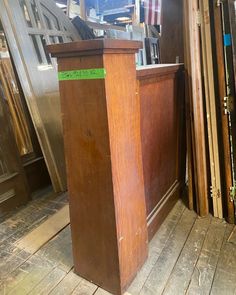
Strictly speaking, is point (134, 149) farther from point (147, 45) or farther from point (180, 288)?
point (147, 45)

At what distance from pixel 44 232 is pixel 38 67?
1366 millimetres

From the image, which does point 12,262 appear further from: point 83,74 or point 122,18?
point 122,18

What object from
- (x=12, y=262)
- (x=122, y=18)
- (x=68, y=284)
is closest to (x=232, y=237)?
(x=68, y=284)

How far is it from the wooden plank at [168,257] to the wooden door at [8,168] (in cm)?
123

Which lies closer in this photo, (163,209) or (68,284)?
(68,284)

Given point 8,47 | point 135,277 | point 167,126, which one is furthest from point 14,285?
point 8,47

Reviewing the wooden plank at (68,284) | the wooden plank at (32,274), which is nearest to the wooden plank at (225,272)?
the wooden plank at (68,284)

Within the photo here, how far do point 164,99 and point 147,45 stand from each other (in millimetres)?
3758

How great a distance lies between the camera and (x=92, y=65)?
99 cm

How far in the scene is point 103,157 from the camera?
3.60 feet

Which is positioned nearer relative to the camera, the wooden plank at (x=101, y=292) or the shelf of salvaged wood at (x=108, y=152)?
the shelf of salvaged wood at (x=108, y=152)

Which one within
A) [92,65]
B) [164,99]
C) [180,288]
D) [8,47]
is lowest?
[180,288]

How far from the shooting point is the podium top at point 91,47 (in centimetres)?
93

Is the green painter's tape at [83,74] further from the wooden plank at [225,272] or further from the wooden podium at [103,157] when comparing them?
the wooden plank at [225,272]
